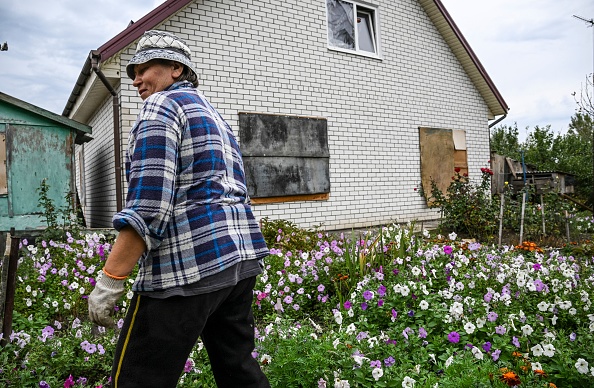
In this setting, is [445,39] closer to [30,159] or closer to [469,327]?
[30,159]

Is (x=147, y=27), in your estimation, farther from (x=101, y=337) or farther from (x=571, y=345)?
(x=571, y=345)

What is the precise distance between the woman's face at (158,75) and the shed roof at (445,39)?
5.81 m

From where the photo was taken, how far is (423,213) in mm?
11688

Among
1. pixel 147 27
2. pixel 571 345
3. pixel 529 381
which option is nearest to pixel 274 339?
pixel 529 381

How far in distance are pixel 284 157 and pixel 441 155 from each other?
4.76 metres

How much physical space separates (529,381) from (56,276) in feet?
14.4

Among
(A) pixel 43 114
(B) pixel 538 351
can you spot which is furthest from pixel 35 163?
(B) pixel 538 351

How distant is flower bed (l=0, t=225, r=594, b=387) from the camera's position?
8.73 feet

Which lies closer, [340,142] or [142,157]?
[142,157]

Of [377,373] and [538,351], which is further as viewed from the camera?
[538,351]

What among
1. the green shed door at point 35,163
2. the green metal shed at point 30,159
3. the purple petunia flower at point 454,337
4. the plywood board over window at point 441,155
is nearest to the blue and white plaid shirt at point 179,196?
the purple petunia flower at point 454,337

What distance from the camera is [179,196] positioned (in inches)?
70.5

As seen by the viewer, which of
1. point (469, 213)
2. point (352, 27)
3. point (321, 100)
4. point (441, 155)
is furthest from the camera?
point (441, 155)

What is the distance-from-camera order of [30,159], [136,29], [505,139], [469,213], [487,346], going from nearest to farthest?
[487,346] → [136,29] → [30,159] → [469,213] → [505,139]
